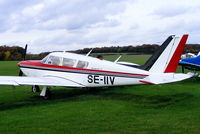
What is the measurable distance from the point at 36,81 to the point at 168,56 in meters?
4.87

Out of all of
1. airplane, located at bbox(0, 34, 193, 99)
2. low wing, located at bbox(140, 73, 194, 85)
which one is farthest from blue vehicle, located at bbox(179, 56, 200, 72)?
low wing, located at bbox(140, 73, 194, 85)

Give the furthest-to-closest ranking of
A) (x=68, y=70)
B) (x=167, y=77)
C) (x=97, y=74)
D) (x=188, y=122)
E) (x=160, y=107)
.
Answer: (x=68, y=70) → (x=97, y=74) → (x=167, y=77) → (x=160, y=107) → (x=188, y=122)

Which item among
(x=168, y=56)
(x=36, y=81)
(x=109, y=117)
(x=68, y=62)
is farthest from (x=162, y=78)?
(x=36, y=81)

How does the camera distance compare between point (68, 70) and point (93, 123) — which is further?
point (68, 70)

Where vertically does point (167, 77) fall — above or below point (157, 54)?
below

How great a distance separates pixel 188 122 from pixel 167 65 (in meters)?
3.38

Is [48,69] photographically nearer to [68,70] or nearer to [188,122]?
[68,70]

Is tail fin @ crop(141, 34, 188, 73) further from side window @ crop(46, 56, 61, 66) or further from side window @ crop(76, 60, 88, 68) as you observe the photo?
side window @ crop(46, 56, 61, 66)

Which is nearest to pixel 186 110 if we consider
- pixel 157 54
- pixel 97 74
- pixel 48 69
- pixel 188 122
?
pixel 188 122

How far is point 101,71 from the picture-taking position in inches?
396

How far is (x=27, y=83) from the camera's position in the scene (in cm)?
956

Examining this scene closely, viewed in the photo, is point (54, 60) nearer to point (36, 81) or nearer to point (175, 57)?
point (36, 81)

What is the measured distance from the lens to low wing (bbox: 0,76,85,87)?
30.2 ft

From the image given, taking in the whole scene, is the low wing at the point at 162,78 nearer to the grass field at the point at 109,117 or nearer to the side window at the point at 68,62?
the grass field at the point at 109,117
